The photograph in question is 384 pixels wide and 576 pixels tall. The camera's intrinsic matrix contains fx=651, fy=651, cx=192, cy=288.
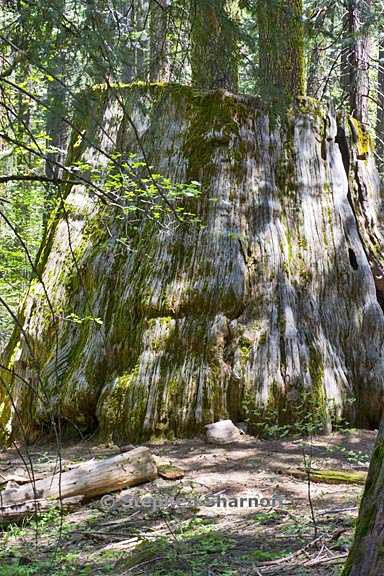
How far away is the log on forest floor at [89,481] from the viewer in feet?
15.4

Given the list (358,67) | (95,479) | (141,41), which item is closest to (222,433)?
(95,479)

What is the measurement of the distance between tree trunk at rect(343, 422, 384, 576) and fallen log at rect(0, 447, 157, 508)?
3.10 metres

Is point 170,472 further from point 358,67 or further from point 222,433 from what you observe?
point 358,67

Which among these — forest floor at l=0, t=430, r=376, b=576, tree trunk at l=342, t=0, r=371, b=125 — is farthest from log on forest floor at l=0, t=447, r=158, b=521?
tree trunk at l=342, t=0, r=371, b=125

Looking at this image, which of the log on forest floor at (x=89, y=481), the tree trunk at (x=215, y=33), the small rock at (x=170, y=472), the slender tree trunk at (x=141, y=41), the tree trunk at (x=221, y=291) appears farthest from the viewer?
the tree trunk at (x=221, y=291)

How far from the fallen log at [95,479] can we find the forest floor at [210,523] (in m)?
0.11

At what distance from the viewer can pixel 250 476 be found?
521cm

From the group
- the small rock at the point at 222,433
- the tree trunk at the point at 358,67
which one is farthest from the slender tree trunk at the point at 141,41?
the tree trunk at the point at 358,67

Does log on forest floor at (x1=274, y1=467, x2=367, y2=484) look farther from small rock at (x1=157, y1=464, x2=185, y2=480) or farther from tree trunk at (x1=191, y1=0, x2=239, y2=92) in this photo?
tree trunk at (x1=191, y1=0, x2=239, y2=92)

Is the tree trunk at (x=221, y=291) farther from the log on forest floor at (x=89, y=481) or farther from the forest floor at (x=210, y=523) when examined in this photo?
the log on forest floor at (x=89, y=481)

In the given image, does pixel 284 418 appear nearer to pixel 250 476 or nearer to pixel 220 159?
pixel 250 476

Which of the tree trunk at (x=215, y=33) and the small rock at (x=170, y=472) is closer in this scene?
the tree trunk at (x=215, y=33)

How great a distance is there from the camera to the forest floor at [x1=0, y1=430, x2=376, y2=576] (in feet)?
11.2

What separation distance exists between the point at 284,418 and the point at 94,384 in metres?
2.02
